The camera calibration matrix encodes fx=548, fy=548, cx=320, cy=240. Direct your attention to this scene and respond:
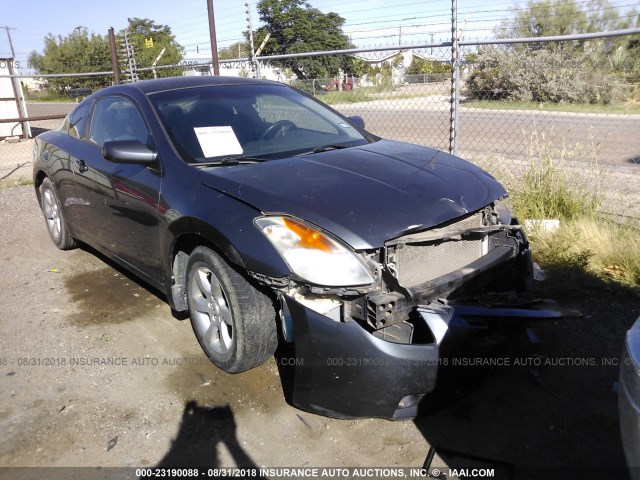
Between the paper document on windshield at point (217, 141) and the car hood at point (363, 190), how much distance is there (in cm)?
24

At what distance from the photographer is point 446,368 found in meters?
2.53

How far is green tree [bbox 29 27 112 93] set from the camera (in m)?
36.3

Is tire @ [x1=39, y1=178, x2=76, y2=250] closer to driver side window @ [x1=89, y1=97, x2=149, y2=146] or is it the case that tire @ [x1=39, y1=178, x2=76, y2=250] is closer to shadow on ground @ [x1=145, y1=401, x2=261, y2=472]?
driver side window @ [x1=89, y1=97, x2=149, y2=146]

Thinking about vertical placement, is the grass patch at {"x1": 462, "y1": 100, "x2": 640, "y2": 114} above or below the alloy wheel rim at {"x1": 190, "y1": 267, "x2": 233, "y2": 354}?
above

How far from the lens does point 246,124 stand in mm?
3762

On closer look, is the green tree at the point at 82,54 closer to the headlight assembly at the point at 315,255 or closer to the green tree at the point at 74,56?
the green tree at the point at 74,56

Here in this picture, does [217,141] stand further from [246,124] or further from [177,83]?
[177,83]

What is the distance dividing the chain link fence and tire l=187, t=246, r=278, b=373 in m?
3.73

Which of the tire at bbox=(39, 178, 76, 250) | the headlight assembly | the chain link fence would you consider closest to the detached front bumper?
the headlight assembly

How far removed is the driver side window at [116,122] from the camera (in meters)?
3.78

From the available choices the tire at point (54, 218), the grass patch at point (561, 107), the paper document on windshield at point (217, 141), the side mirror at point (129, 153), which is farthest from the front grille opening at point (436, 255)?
the grass patch at point (561, 107)

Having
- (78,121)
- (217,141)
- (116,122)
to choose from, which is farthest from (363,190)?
(78,121)

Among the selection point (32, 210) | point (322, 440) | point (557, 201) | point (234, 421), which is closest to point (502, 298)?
point (322, 440)

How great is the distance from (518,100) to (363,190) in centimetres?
612
